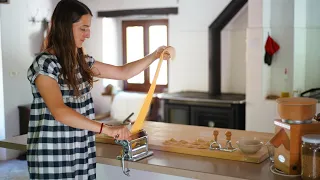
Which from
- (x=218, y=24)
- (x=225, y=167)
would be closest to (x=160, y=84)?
(x=218, y=24)

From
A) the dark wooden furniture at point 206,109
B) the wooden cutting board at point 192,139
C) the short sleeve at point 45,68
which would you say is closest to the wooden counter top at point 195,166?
the wooden cutting board at point 192,139

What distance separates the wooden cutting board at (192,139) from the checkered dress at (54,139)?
568 mm

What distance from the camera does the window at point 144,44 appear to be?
6.61 m

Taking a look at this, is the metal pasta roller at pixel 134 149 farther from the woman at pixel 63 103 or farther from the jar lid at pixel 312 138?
the jar lid at pixel 312 138

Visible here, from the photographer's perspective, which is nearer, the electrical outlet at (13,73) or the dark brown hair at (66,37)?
the dark brown hair at (66,37)

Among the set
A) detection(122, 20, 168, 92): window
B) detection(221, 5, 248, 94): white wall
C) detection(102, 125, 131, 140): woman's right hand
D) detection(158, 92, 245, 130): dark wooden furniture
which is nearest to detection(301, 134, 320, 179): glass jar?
detection(102, 125, 131, 140): woman's right hand

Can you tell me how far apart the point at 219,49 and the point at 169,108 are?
1030mm

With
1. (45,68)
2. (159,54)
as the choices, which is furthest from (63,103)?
(159,54)

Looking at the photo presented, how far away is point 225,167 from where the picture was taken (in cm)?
214

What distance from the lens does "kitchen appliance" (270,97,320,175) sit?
196 centimetres

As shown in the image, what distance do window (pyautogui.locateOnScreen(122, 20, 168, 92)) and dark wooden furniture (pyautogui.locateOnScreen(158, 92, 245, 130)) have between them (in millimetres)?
998

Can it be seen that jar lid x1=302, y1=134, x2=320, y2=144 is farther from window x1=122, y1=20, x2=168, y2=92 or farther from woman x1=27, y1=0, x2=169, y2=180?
window x1=122, y1=20, x2=168, y2=92

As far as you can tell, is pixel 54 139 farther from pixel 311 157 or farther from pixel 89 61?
pixel 311 157

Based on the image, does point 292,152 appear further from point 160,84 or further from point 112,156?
point 160,84
